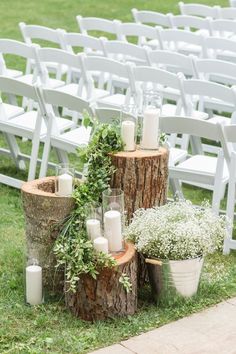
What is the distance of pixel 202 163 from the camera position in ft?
26.0

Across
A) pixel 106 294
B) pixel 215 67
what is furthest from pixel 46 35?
pixel 106 294

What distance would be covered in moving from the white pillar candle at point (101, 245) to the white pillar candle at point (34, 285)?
0.50m

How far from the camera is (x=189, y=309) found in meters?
6.22

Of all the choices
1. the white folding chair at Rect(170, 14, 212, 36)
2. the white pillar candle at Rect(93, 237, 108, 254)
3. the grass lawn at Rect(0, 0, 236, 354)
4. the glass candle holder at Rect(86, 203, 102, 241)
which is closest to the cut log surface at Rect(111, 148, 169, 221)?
the glass candle holder at Rect(86, 203, 102, 241)

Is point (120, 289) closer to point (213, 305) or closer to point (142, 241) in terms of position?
point (142, 241)

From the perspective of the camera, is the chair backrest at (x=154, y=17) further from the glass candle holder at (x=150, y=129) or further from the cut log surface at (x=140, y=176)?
the cut log surface at (x=140, y=176)

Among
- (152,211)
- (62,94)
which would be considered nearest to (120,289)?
(152,211)

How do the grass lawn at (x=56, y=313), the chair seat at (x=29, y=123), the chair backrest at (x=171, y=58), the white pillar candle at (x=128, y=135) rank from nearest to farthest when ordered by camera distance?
the grass lawn at (x=56, y=313) < the white pillar candle at (x=128, y=135) < the chair seat at (x=29, y=123) < the chair backrest at (x=171, y=58)

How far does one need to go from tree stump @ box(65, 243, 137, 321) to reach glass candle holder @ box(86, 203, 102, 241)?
0.22 m

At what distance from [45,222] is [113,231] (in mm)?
470

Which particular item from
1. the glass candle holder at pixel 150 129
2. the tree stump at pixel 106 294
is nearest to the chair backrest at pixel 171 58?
the glass candle holder at pixel 150 129

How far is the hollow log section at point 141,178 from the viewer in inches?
247

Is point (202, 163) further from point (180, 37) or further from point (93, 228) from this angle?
point (180, 37)

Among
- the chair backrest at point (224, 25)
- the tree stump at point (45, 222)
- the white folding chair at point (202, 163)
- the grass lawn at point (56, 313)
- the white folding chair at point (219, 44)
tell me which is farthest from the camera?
the chair backrest at point (224, 25)
